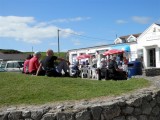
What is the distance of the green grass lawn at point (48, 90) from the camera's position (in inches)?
295

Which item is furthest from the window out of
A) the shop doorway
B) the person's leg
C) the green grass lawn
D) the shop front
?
the green grass lawn

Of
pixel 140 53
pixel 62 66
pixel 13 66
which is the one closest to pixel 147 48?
pixel 140 53

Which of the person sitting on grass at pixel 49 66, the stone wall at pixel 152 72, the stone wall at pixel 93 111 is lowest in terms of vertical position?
the stone wall at pixel 93 111

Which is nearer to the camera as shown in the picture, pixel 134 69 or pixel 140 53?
pixel 134 69

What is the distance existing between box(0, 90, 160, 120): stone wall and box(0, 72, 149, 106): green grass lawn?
0.69m

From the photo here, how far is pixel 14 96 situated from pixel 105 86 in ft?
8.79

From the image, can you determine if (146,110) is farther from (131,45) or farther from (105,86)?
(131,45)

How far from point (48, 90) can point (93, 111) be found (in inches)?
79.0

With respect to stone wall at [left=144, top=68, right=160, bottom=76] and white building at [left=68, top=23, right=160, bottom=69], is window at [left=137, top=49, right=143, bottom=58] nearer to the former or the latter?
white building at [left=68, top=23, right=160, bottom=69]

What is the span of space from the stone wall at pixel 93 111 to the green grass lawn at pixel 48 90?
2.25 ft

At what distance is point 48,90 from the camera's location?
822 centimetres

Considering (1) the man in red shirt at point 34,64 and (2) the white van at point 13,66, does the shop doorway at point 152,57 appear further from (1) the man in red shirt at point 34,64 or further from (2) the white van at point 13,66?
(1) the man in red shirt at point 34,64

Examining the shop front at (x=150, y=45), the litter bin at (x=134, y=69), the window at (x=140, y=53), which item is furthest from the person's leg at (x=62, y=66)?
the window at (x=140, y=53)

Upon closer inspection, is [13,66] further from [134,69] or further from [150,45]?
[150,45]
